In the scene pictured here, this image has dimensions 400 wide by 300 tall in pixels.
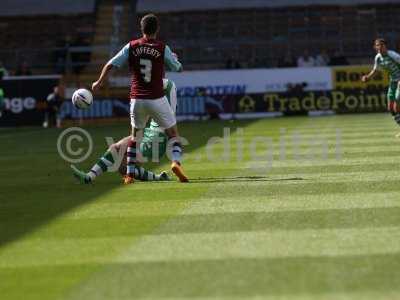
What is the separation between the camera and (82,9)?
4394 cm

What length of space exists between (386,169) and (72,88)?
25.2 metres

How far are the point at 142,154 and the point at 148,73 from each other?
1.69 meters

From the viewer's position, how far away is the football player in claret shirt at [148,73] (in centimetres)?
1253

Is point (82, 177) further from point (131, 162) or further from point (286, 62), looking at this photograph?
point (286, 62)

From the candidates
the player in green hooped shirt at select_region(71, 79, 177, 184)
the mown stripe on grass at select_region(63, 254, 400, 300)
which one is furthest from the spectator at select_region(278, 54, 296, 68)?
the mown stripe on grass at select_region(63, 254, 400, 300)

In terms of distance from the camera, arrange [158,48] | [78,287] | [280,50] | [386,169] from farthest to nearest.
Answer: [280,50], [386,169], [158,48], [78,287]

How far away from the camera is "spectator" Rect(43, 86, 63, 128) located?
116 feet

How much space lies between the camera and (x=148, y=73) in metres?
12.6

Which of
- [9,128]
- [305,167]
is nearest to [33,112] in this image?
[9,128]

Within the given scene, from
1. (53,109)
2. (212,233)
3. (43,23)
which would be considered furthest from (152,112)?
(43,23)

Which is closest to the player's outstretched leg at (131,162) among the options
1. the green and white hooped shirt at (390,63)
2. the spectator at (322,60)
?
the green and white hooped shirt at (390,63)

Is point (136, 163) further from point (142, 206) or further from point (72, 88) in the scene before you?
point (72, 88)

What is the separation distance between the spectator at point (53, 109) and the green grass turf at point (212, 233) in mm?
20210

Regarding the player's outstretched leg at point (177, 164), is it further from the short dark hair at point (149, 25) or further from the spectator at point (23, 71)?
the spectator at point (23, 71)
